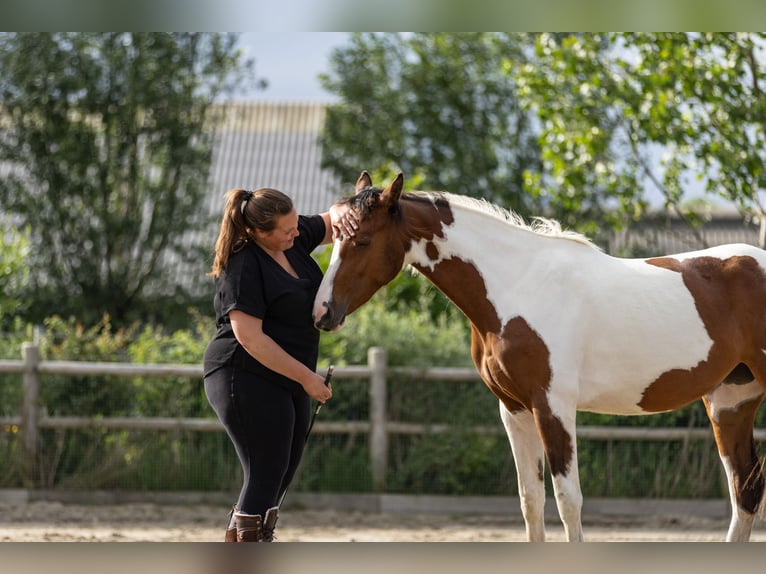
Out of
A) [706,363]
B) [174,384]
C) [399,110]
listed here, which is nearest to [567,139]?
[174,384]

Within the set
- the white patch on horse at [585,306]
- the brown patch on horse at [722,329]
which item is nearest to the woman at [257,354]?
the white patch on horse at [585,306]

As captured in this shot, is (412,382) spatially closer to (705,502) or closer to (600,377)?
(705,502)

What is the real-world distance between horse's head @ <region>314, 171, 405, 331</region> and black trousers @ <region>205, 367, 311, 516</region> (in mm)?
290

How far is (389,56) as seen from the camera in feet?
59.1

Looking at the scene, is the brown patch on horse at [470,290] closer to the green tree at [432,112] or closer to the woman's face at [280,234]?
the woman's face at [280,234]

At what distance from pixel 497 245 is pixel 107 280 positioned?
32.6 ft

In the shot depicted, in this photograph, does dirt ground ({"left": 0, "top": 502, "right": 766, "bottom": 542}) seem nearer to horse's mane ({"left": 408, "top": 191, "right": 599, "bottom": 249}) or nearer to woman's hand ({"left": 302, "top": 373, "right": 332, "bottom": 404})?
horse's mane ({"left": 408, "top": 191, "right": 599, "bottom": 249})

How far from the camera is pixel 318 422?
7.21 meters

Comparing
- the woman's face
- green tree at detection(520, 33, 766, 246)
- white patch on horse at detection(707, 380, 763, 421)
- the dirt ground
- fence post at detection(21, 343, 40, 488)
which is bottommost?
the dirt ground

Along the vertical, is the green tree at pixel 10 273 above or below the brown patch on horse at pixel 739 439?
above

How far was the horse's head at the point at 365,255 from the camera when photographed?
3158mm

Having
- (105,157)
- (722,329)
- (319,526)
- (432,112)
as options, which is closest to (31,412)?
(319,526)

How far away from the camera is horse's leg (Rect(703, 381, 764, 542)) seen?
370 cm

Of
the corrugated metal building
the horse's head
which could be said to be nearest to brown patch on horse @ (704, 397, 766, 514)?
the horse's head
